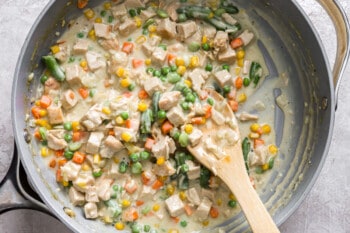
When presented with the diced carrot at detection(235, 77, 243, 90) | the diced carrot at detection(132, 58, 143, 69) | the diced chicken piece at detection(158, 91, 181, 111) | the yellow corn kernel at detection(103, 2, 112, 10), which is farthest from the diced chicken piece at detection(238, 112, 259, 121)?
the yellow corn kernel at detection(103, 2, 112, 10)

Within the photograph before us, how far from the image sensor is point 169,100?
11.0 ft

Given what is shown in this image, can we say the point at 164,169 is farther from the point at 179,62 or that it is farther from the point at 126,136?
the point at 179,62

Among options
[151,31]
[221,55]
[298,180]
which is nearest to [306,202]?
[298,180]

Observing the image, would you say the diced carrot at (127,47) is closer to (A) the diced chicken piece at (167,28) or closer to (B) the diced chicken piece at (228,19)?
(A) the diced chicken piece at (167,28)

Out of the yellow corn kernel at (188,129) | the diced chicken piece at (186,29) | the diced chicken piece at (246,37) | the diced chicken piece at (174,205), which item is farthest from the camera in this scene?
the diced chicken piece at (246,37)

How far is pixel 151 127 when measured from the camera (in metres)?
3.45

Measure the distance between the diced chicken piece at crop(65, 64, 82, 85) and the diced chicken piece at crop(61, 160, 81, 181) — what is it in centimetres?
49

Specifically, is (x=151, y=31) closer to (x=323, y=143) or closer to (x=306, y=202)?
(x=323, y=143)

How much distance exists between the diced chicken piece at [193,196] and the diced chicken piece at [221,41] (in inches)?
35.3

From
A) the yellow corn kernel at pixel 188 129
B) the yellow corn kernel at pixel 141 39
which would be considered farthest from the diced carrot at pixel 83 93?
the yellow corn kernel at pixel 188 129

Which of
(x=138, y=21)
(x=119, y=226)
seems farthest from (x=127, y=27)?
(x=119, y=226)

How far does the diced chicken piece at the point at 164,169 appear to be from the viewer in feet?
11.3

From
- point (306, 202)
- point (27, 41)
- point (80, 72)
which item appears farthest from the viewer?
point (306, 202)

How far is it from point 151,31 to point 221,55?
0.47 m
